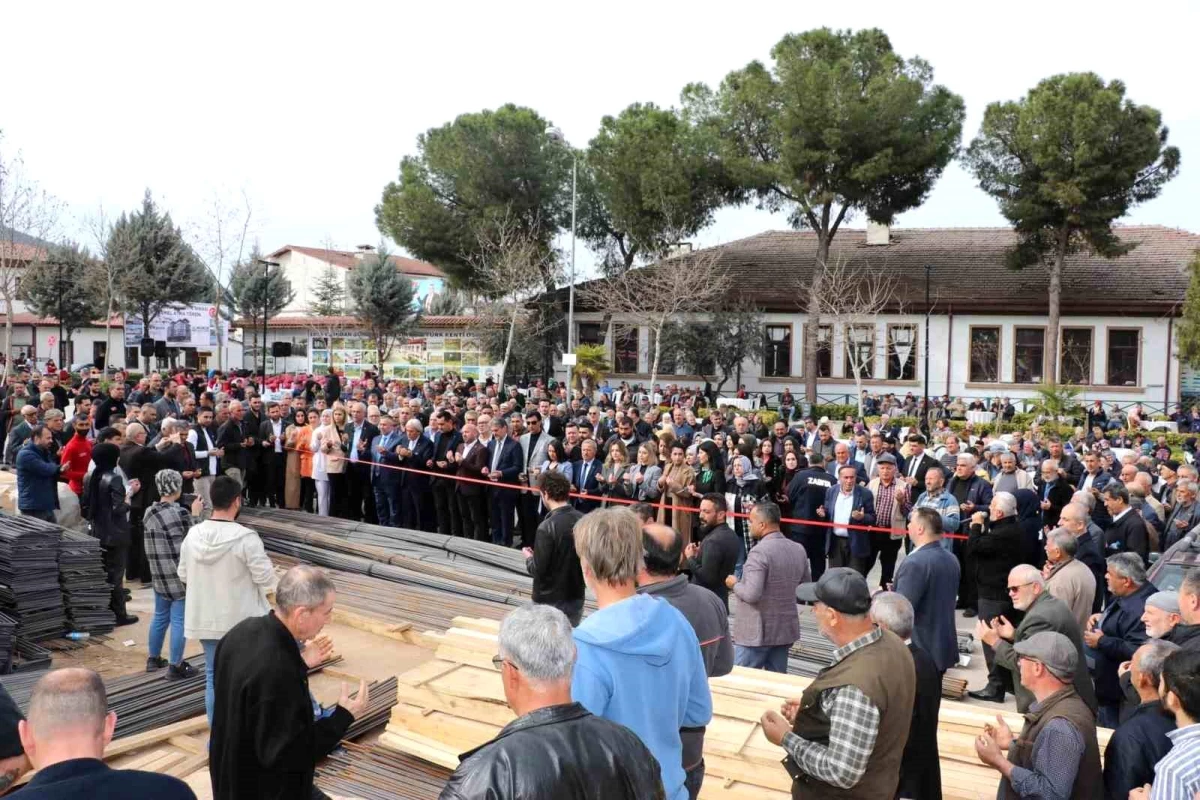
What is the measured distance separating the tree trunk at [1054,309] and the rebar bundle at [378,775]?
29420 millimetres

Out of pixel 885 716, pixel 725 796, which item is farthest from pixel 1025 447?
pixel 885 716

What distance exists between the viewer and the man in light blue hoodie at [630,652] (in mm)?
3137

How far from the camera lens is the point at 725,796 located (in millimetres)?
4910

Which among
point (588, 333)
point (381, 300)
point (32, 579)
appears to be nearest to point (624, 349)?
point (588, 333)

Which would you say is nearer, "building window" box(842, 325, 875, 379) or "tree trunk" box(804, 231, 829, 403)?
"tree trunk" box(804, 231, 829, 403)

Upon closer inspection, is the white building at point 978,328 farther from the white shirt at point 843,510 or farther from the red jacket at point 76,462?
the red jacket at point 76,462

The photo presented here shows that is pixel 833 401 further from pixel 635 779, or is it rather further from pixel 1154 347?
pixel 635 779

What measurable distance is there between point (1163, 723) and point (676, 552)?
1.97 meters

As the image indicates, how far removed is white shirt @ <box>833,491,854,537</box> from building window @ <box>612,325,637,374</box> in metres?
27.3

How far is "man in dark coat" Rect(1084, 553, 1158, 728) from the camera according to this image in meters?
5.65

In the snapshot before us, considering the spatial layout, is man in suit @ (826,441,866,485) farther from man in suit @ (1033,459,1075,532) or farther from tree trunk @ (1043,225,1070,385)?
tree trunk @ (1043,225,1070,385)

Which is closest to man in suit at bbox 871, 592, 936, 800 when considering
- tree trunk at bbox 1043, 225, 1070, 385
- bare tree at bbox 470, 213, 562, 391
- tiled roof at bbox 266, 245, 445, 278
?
tree trunk at bbox 1043, 225, 1070, 385

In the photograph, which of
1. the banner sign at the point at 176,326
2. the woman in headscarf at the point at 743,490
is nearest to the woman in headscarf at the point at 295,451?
the woman in headscarf at the point at 743,490

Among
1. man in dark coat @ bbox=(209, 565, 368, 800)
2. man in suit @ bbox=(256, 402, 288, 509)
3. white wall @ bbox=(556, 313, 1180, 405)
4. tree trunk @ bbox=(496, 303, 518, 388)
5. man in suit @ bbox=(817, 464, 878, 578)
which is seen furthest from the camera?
tree trunk @ bbox=(496, 303, 518, 388)
